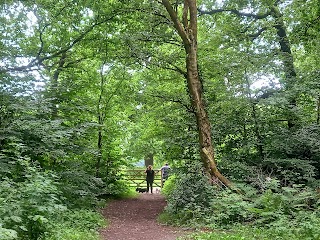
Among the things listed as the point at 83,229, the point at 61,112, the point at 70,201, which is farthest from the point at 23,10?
the point at 83,229

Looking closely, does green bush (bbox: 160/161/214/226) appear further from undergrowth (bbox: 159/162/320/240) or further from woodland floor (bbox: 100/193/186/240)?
woodland floor (bbox: 100/193/186/240)

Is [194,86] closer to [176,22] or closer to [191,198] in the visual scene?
[176,22]

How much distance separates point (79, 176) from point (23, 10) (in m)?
5.41

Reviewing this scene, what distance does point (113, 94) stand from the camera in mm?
13750

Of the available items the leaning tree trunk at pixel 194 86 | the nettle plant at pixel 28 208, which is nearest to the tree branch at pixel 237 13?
the leaning tree trunk at pixel 194 86

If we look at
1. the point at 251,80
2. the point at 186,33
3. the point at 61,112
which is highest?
the point at 186,33

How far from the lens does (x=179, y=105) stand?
37.4ft

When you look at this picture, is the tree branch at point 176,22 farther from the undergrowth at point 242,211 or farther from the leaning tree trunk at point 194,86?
the undergrowth at point 242,211

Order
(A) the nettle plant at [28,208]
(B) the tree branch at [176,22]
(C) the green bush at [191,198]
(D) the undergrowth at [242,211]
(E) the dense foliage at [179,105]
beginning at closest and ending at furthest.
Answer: (A) the nettle plant at [28,208], (D) the undergrowth at [242,211], (E) the dense foliage at [179,105], (C) the green bush at [191,198], (B) the tree branch at [176,22]

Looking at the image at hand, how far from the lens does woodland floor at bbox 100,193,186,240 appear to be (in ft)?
23.7

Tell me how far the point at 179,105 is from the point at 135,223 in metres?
4.43

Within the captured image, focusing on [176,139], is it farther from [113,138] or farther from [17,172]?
[17,172]

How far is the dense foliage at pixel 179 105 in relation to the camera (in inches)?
316

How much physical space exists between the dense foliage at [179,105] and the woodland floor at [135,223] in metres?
0.49
